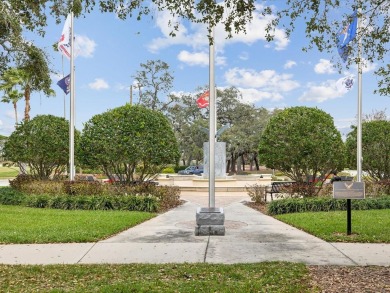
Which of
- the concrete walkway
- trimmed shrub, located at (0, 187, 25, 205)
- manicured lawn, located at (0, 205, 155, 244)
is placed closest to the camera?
the concrete walkway

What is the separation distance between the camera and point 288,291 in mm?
5590

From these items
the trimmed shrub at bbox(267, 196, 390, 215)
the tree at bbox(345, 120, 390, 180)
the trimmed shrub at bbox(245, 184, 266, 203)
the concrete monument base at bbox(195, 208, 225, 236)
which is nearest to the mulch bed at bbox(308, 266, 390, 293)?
the concrete monument base at bbox(195, 208, 225, 236)

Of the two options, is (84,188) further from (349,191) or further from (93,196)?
(349,191)

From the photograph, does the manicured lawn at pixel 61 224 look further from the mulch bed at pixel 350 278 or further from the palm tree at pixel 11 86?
the palm tree at pixel 11 86

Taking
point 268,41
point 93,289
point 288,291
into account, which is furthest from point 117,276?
point 268,41

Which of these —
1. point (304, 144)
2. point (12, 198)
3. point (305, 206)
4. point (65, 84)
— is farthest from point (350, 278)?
point (65, 84)

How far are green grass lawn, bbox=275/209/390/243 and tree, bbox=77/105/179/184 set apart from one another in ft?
18.1

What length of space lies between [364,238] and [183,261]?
14.0ft

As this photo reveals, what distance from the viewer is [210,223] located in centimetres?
995

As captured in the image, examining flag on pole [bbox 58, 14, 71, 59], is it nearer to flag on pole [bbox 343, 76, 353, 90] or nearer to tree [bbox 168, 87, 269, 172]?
flag on pole [bbox 343, 76, 353, 90]

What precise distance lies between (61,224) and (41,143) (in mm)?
8979

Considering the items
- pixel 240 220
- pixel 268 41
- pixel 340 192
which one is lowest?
pixel 240 220

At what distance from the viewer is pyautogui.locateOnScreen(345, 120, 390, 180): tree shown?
19.4m

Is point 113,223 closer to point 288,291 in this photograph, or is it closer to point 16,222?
point 16,222
